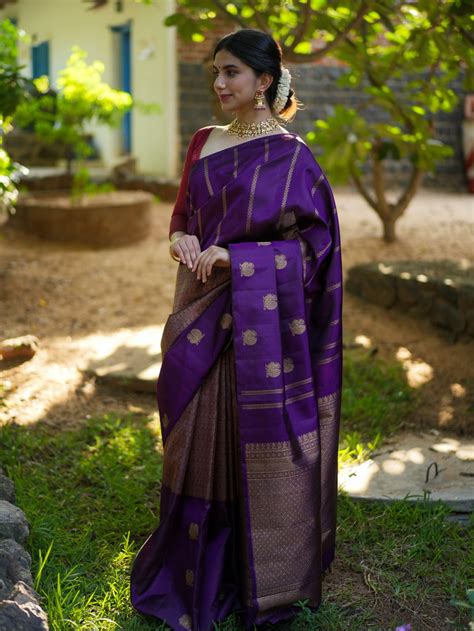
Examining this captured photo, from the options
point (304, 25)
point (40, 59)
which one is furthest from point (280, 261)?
point (40, 59)

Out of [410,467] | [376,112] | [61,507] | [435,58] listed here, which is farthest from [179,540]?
[376,112]

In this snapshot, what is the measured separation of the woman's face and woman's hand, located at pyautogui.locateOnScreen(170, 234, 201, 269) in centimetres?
43

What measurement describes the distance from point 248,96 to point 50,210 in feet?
19.6

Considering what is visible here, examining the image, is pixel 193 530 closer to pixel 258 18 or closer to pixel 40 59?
pixel 258 18

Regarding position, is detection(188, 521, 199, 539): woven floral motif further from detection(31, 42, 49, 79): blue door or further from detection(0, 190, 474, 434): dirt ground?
detection(31, 42, 49, 79): blue door

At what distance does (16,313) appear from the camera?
6.06 metres

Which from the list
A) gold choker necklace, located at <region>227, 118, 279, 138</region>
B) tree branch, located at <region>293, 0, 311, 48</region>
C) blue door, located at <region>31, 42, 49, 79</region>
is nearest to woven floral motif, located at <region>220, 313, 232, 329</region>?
gold choker necklace, located at <region>227, 118, 279, 138</region>

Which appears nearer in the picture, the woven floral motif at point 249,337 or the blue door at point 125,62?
the woven floral motif at point 249,337

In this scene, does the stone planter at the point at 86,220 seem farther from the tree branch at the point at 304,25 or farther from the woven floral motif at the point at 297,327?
the woven floral motif at the point at 297,327

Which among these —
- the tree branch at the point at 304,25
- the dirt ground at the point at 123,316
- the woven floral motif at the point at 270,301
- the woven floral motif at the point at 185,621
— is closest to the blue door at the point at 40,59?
the dirt ground at the point at 123,316

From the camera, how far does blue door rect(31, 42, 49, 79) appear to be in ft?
48.0

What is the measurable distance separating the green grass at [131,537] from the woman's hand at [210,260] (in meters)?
1.12

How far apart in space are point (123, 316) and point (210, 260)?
3619mm

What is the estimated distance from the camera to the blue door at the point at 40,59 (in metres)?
14.6
